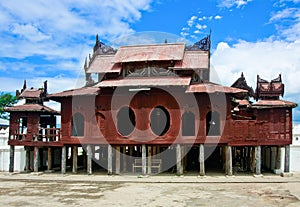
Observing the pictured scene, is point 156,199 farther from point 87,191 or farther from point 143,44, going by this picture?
point 143,44

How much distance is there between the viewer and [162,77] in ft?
83.2

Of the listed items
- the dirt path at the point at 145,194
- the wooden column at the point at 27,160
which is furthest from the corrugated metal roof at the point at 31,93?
the dirt path at the point at 145,194

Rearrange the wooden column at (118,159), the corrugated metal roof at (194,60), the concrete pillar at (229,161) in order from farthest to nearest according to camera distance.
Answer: the corrugated metal roof at (194,60)
the wooden column at (118,159)
the concrete pillar at (229,161)

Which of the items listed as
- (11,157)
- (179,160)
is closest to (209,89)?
(179,160)

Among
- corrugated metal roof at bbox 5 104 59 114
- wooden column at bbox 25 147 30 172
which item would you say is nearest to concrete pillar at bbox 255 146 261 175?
corrugated metal roof at bbox 5 104 59 114

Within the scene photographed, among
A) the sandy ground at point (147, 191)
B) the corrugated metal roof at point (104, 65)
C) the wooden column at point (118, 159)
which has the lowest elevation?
the sandy ground at point (147, 191)

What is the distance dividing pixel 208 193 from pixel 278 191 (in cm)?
351

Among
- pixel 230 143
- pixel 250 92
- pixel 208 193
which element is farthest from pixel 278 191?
pixel 250 92

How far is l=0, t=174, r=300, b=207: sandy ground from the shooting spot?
16.0 meters

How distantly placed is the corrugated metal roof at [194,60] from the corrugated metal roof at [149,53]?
0.48 meters

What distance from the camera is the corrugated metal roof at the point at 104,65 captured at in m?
26.5

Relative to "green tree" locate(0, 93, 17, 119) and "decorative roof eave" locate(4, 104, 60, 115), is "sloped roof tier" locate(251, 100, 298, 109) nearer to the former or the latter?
"decorative roof eave" locate(4, 104, 60, 115)

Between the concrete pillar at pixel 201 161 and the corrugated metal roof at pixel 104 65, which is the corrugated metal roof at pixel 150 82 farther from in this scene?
the concrete pillar at pixel 201 161

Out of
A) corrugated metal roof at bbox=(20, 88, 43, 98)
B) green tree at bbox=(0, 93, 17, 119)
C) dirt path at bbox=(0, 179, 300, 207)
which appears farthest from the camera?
green tree at bbox=(0, 93, 17, 119)
